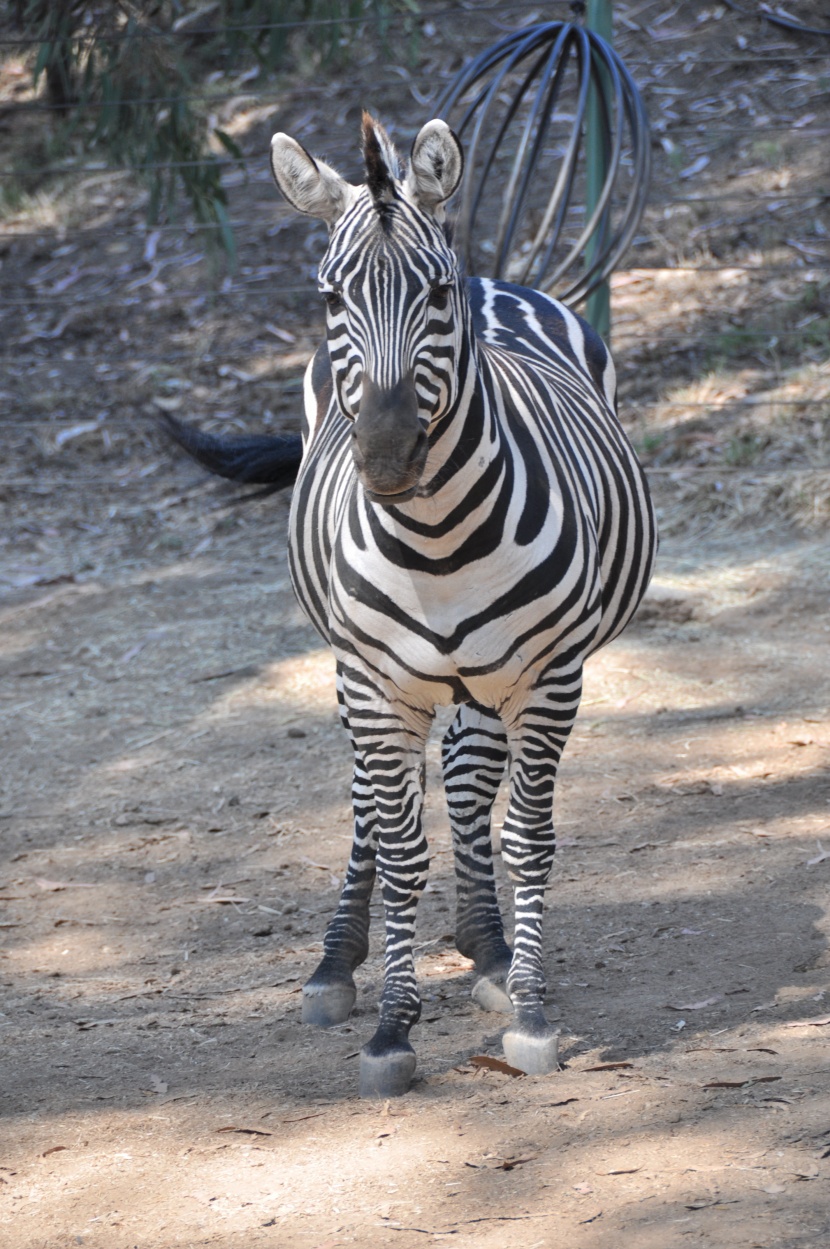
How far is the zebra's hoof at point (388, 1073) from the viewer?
281cm

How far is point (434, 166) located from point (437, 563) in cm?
75

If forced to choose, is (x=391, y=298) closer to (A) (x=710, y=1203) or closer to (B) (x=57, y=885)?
(A) (x=710, y=1203)

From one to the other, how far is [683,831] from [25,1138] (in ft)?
7.43

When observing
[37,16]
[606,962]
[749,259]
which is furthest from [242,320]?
[606,962]

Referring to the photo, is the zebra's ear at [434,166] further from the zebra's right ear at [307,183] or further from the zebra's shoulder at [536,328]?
the zebra's shoulder at [536,328]

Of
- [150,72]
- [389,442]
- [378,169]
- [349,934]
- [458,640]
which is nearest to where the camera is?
[389,442]

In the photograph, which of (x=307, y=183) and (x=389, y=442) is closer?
(x=389, y=442)

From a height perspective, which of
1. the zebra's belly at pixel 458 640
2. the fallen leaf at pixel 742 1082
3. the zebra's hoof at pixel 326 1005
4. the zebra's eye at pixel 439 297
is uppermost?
the zebra's eye at pixel 439 297

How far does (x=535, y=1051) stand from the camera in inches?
112

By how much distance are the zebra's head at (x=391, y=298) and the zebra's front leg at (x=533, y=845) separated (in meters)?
0.71

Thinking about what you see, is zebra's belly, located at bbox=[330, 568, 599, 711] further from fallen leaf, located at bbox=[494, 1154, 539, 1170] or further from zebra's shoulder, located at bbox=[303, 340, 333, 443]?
zebra's shoulder, located at bbox=[303, 340, 333, 443]

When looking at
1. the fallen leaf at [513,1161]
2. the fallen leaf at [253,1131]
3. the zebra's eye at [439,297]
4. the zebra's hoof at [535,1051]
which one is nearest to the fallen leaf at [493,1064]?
the zebra's hoof at [535,1051]

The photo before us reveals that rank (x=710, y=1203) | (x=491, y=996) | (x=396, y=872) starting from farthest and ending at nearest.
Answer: (x=491, y=996)
(x=396, y=872)
(x=710, y=1203)

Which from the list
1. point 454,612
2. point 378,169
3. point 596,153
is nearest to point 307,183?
point 378,169
